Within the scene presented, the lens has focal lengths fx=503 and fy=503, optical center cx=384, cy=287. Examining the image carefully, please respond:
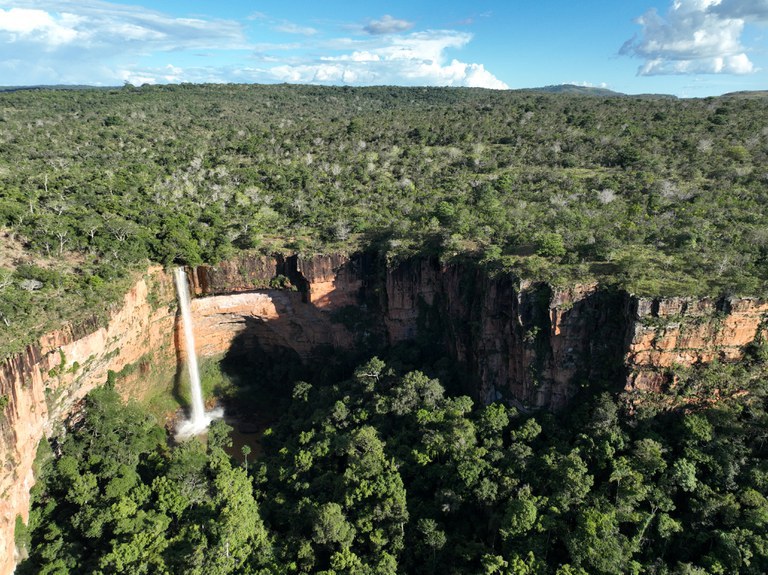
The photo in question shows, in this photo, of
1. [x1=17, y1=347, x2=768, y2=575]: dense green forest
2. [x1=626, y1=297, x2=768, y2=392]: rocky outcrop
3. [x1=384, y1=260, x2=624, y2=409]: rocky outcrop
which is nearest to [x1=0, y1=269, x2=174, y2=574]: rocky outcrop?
[x1=17, y1=347, x2=768, y2=575]: dense green forest

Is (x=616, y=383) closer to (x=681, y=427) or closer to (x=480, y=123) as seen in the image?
(x=681, y=427)

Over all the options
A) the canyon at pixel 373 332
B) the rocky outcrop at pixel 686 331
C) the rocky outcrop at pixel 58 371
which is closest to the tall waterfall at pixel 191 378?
the canyon at pixel 373 332

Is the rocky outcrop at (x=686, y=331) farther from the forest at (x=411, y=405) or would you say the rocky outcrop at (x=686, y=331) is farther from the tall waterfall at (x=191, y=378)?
the tall waterfall at (x=191, y=378)

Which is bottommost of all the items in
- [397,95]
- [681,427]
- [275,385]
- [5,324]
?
[275,385]

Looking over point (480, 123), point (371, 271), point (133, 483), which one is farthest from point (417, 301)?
point (480, 123)

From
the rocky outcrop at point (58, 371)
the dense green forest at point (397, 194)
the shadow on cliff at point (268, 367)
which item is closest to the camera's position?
the rocky outcrop at point (58, 371)

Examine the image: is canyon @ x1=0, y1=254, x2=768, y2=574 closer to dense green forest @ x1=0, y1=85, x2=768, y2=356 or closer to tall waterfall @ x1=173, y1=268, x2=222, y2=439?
tall waterfall @ x1=173, y1=268, x2=222, y2=439
